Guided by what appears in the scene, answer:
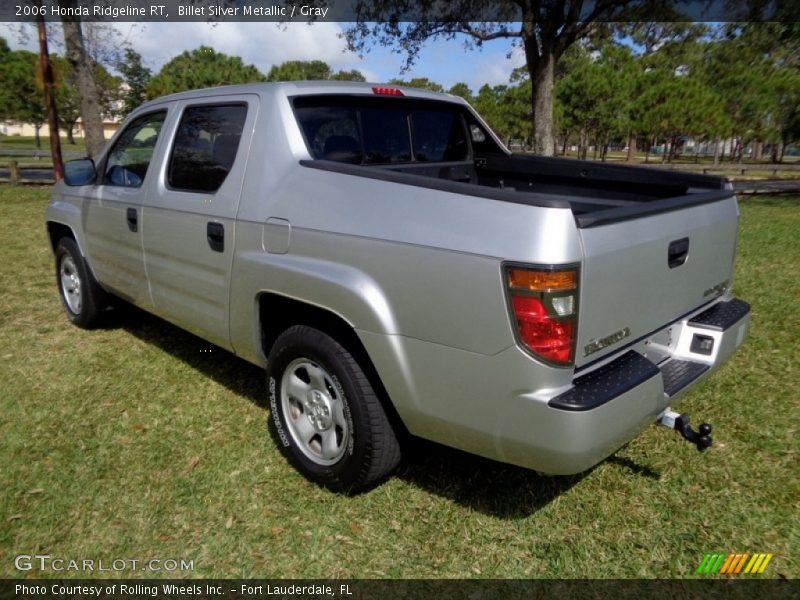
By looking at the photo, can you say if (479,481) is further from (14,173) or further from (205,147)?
(14,173)

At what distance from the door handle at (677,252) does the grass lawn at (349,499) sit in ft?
3.84

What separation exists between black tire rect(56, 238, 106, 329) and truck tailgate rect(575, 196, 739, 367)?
4244 millimetres

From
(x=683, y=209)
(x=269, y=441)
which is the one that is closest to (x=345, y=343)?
(x=269, y=441)

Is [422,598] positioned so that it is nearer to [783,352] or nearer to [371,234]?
[371,234]

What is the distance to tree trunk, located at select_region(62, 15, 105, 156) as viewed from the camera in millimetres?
13867

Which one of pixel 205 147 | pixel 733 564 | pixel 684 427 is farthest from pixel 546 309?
pixel 205 147

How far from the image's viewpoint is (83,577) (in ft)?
8.00

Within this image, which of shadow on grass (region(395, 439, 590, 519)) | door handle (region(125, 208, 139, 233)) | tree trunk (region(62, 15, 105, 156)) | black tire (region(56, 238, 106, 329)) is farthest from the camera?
tree trunk (region(62, 15, 105, 156))

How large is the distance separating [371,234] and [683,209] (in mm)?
1370

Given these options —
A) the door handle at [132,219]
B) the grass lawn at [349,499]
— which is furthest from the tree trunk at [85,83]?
the grass lawn at [349,499]

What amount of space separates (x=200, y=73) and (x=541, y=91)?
42010 mm

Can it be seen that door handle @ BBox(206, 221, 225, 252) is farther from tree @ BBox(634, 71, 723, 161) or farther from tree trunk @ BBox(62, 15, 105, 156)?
tree @ BBox(634, 71, 723, 161)

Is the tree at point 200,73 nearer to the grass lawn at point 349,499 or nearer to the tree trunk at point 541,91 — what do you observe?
the tree trunk at point 541,91

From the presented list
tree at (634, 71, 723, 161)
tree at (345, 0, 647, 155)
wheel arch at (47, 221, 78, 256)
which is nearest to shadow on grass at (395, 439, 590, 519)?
wheel arch at (47, 221, 78, 256)
